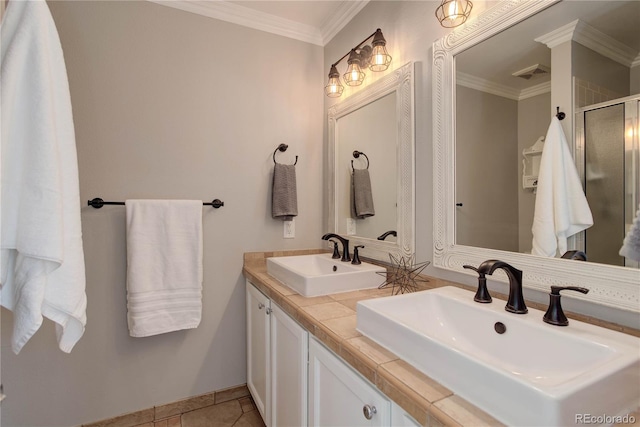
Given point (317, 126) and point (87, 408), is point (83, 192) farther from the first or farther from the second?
point (317, 126)

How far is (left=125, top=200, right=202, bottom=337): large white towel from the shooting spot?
164 centimetres

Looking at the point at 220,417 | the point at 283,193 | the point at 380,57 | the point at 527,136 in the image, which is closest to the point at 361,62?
the point at 380,57

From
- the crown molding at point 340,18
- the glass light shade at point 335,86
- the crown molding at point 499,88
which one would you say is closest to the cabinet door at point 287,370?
the crown molding at point 499,88

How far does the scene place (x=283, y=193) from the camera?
Answer: 6.56ft

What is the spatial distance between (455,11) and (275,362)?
5.37 feet

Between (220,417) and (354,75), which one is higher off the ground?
(354,75)

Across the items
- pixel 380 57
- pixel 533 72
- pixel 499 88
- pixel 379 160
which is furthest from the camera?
pixel 379 160

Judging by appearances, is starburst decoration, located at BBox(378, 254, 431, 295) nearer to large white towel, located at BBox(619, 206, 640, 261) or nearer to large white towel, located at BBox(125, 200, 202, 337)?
large white towel, located at BBox(619, 206, 640, 261)

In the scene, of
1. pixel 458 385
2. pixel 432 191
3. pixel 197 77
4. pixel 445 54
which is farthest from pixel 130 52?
pixel 458 385

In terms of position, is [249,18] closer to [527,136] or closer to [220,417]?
[527,136]

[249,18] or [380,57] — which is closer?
[380,57]

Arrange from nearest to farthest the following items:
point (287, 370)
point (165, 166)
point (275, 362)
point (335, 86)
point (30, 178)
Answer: point (30, 178), point (287, 370), point (275, 362), point (165, 166), point (335, 86)

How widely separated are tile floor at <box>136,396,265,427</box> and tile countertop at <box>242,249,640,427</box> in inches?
33.8

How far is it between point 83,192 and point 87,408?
1147mm
